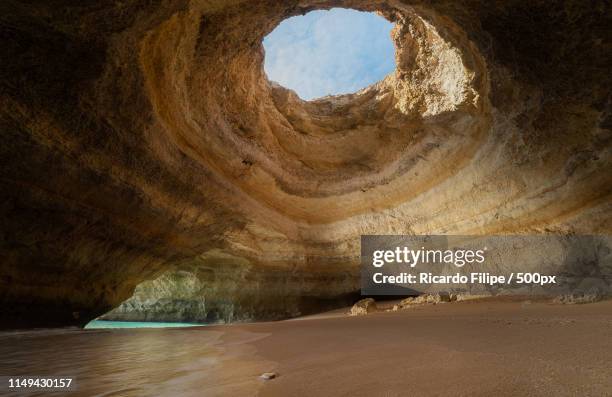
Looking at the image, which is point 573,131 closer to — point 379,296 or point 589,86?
point 589,86

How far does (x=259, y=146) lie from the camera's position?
7.46 metres

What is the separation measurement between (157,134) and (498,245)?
18.2ft

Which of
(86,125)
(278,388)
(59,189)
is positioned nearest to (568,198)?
(278,388)

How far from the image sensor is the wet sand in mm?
1359

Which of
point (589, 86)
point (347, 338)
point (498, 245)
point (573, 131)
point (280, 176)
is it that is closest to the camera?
point (347, 338)

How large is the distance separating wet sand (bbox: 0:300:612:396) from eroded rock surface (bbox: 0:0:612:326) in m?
2.60

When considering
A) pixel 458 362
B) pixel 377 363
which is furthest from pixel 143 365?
pixel 458 362

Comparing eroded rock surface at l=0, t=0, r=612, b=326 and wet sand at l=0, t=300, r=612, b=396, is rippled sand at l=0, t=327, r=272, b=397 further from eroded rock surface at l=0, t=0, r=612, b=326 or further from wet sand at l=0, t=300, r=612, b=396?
eroded rock surface at l=0, t=0, r=612, b=326

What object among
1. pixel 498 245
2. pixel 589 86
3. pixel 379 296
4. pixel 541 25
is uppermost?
pixel 541 25

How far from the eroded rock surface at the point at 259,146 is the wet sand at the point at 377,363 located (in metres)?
2.60

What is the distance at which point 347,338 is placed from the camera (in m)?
2.75

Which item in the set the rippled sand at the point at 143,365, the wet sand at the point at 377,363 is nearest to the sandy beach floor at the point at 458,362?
the wet sand at the point at 377,363

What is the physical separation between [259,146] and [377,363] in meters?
6.06

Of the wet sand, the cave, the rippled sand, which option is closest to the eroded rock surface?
the cave
